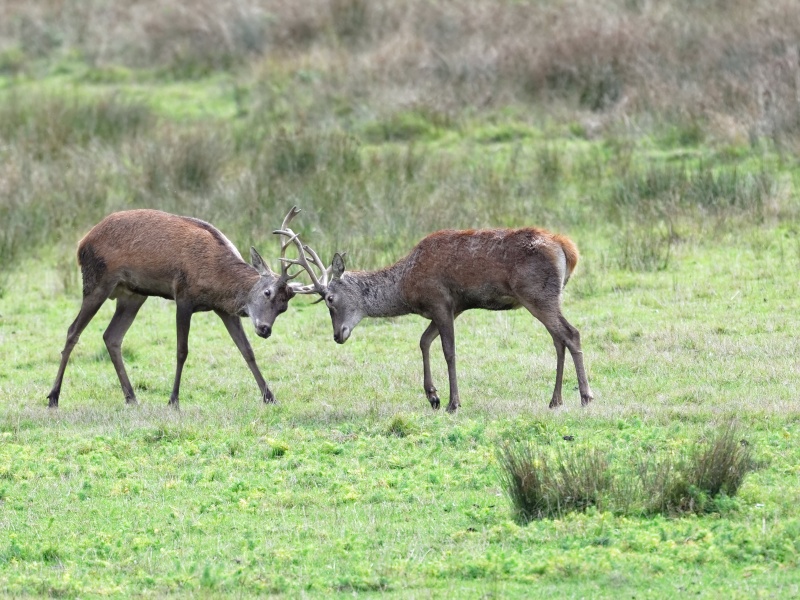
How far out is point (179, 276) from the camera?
442 inches

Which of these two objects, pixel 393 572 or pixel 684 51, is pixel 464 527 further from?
pixel 684 51

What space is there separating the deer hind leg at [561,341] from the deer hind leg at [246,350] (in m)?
2.31

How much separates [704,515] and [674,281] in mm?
6707

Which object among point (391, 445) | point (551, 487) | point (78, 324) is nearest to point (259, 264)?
point (78, 324)

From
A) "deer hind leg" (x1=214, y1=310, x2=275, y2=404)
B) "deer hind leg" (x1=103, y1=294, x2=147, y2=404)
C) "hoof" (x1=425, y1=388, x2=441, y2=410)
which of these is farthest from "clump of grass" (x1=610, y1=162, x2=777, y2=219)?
"deer hind leg" (x1=103, y1=294, x2=147, y2=404)

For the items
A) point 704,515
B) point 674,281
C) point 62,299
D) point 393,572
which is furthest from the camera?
point 62,299

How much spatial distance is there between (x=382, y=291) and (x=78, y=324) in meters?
2.66

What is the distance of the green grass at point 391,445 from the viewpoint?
6.66m

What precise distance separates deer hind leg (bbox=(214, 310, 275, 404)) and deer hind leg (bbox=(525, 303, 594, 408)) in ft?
7.56

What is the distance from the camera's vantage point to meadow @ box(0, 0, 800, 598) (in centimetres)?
704

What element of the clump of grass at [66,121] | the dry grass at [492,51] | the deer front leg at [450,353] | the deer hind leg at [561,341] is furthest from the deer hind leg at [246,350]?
the clump of grass at [66,121]

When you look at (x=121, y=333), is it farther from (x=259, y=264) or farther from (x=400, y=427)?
(x=400, y=427)

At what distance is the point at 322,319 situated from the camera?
13.8 metres

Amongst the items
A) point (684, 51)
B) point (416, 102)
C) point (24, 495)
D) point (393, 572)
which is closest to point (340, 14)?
point (416, 102)
